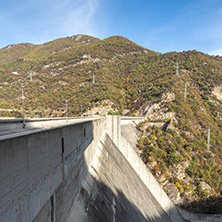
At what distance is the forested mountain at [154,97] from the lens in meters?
31.1

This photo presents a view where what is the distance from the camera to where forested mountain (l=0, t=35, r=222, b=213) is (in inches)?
1223

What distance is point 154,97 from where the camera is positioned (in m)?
51.8

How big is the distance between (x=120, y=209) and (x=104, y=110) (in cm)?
4313

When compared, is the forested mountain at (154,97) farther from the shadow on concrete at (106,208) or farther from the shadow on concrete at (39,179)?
the shadow on concrete at (39,179)

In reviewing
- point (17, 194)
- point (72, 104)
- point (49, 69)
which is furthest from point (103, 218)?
point (49, 69)

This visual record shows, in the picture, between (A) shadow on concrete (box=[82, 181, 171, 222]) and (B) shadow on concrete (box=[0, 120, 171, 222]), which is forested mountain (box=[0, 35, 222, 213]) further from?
(B) shadow on concrete (box=[0, 120, 171, 222])

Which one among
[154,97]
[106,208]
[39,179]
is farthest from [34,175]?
[154,97]

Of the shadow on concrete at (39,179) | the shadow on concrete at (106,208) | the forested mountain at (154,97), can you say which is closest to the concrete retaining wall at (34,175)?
the shadow on concrete at (39,179)

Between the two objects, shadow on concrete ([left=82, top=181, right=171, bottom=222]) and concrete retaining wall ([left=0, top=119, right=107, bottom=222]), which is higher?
concrete retaining wall ([left=0, top=119, right=107, bottom=222])

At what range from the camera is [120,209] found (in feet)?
33.9

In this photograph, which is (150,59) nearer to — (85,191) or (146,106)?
(146,106)

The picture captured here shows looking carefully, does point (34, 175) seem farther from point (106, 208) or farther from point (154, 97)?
point (154, 97)

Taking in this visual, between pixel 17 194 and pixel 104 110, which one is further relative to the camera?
pixel 104 110

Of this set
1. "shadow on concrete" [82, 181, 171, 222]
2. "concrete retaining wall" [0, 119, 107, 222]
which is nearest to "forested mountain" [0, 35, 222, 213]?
"shadow on concrete" [82, 181, 171, 222]
